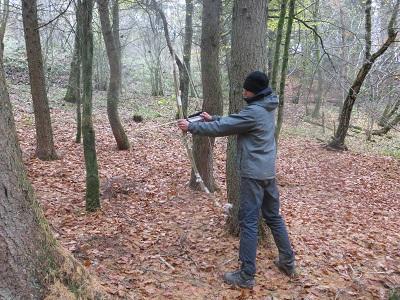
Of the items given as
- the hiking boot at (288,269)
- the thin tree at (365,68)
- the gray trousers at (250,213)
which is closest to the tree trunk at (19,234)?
the gray trousers at (250,213)

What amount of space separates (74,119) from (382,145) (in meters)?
13.8

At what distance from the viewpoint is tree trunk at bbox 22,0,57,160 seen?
323 inches

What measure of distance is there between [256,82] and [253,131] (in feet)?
1.68

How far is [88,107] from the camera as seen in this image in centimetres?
567

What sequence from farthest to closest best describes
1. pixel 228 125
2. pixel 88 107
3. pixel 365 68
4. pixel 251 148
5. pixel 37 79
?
pixel 365 68 < pixel 37 79 < pixel 88 107 < pixel 251 148 < pixel 228 125

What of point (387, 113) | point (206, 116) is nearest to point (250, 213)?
point (206, 116)

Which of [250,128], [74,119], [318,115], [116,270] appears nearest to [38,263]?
[116,270]

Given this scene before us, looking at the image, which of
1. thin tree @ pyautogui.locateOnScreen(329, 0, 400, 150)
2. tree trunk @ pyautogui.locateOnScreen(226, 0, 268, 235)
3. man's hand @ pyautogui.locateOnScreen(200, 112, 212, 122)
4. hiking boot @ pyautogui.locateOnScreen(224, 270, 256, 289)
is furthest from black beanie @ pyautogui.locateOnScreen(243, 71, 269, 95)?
thin tree @ pyautogui.locateOnScreen(329, 0, 400, 150)

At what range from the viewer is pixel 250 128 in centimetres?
398

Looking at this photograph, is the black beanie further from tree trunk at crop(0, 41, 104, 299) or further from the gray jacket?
tree trunk at crop(0, 41, 104, 299)

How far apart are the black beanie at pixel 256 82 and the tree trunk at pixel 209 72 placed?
11.2 feet

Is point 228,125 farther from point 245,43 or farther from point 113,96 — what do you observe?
point 113,96

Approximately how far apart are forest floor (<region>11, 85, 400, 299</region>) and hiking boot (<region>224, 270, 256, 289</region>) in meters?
0.08

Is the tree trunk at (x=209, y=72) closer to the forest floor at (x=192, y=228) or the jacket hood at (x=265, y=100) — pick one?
the forest floor at (x=192, y=228)
